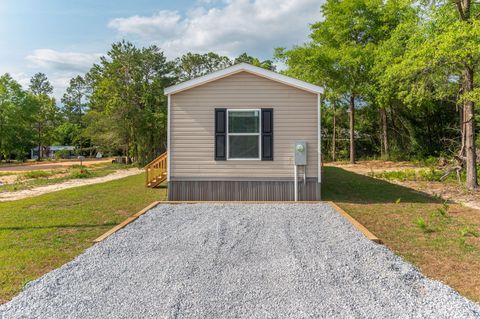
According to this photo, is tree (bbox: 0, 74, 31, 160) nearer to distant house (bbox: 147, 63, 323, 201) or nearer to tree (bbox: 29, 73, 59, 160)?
tree (bbox: 29, 73, 59, 160)

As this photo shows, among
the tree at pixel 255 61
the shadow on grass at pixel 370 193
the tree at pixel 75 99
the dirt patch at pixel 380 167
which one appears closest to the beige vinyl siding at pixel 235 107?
the shadow on grass at pixel 370 193

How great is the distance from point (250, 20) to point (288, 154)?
7.08 metres

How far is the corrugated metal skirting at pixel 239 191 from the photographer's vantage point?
24.0 ft

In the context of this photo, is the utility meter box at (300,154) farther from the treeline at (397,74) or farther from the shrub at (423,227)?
the treeline at (397,74)

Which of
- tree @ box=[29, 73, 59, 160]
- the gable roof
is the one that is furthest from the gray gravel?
tree @ box=[29, 73, 59, 160]

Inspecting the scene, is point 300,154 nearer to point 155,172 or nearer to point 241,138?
point 241,138

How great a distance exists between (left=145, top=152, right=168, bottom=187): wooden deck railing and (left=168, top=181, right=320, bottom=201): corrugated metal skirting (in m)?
3.11

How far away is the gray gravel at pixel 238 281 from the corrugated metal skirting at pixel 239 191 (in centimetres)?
260

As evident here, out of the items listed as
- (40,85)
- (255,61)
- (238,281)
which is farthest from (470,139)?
(40,85)

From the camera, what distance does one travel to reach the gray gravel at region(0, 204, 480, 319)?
96.0 inches

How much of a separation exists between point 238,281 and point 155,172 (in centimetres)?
814

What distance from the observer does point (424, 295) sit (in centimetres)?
268

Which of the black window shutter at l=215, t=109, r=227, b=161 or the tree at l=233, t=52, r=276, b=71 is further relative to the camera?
the tree at l=233, t=52, r=276, b=71

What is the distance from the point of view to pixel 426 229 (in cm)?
486
